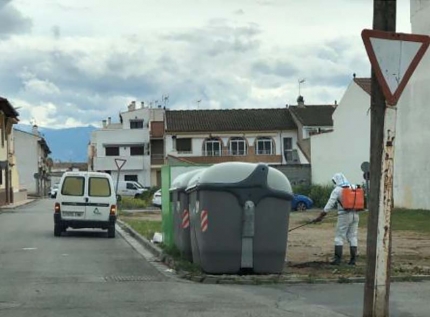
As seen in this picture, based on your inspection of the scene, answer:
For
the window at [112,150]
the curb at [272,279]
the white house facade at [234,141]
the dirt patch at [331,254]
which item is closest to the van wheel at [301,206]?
the dirt patch at [331,254]

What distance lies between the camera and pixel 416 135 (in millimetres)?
38188

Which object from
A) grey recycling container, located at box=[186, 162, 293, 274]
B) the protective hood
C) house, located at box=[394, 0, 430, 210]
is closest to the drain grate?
grey recycling container, located at box=[186, 162, 293, 274]

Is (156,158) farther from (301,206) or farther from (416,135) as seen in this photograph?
(416,135)

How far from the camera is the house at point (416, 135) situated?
1460 inches

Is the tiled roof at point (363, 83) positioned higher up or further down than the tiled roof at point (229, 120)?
higher up

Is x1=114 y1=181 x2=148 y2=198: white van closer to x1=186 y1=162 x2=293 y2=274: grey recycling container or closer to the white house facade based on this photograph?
the white house facade

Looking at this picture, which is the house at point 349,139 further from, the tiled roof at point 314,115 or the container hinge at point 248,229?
the container hinge at point 248,229

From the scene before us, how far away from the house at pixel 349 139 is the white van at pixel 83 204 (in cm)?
2773

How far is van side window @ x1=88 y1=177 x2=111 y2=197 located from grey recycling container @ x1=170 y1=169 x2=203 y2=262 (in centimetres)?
713

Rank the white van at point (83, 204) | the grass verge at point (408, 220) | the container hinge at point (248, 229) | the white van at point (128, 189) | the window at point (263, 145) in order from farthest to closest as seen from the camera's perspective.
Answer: the window at point (263, 145), the white van at point (128, 189), the grass verge at point (408, 220), the white van at point (83, 204), the container hinge at point (248, 229)

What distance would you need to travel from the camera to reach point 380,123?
25.1 feet

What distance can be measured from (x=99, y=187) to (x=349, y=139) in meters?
31.1

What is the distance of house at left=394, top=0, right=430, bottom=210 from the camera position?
37.1 m

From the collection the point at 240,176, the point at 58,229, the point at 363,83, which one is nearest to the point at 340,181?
the point at 240,176
